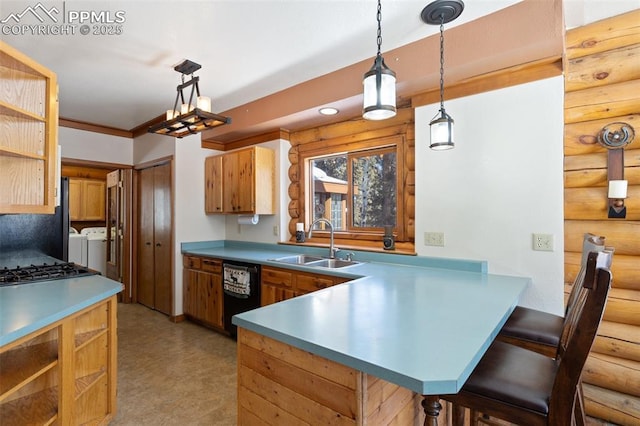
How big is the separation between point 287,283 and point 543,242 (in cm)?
198

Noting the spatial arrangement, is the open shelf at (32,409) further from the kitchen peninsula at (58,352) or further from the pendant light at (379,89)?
the pendant light at (379,89)

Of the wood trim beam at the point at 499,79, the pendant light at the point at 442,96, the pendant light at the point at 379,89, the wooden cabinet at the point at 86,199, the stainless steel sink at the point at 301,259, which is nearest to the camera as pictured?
the pendant light at the point at 379,89

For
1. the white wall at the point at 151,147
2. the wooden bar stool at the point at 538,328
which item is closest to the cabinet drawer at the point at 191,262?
the white wall at the point at 151,147

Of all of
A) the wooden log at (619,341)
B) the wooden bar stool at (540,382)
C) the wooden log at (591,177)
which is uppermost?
the wooden log at (591,177)

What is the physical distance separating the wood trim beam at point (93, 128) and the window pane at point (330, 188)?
2.90 metres

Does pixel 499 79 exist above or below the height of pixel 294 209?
above

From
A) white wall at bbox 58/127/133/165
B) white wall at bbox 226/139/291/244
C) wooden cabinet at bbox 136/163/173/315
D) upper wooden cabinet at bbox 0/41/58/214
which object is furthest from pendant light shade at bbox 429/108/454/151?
white wall at bbox 58/127/133/165

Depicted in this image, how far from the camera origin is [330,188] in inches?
144

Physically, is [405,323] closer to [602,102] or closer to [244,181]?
[602,102]

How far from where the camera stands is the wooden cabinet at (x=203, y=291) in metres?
3.50

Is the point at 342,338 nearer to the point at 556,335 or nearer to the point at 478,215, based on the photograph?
the point at 556,335

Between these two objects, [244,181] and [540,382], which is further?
[244,181]

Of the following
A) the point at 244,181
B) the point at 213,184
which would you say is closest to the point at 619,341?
the point at 244,181

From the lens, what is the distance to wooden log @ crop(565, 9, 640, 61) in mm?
1921
